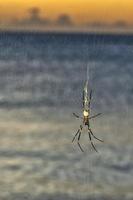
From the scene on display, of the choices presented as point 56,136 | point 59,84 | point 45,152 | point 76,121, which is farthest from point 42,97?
point 45,152

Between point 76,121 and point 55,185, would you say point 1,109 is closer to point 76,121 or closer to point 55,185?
point 76,121

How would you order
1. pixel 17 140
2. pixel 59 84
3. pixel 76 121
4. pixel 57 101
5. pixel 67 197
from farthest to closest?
pixel 59 84 → pixel 57 101 → pixel 76 121 → pixel 17 140 → pixel 67 197

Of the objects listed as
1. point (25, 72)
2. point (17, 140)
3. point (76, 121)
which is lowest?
point (17, 140)

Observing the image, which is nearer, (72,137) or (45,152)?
(45,152)

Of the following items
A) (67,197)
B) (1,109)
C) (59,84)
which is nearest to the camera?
(67,197)

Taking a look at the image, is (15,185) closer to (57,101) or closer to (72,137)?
(72,137)

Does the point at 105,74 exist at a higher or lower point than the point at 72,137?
higher
